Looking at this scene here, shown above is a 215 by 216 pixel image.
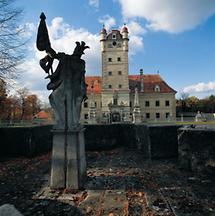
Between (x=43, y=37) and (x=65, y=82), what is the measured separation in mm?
1397

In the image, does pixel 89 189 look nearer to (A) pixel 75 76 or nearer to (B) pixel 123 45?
(A) pixel 75 76

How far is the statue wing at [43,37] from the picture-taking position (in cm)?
574

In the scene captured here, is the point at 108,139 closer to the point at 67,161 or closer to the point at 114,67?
the point at 67,161

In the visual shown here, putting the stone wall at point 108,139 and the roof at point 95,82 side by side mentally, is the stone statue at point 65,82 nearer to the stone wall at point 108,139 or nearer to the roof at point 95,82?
the stone wall at point 108,139

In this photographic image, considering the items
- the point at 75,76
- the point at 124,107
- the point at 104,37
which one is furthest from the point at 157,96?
the point at 75,76

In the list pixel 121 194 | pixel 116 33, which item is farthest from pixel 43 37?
pixel 116 33

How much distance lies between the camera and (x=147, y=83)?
57.9 metres

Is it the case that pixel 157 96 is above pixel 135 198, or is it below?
above

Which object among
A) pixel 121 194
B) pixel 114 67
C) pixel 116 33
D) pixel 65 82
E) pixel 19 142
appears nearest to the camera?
pixel 121 194

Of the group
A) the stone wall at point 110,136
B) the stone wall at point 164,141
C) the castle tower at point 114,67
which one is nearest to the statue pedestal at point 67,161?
the stone wall at point 164,141

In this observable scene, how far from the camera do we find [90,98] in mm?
52000

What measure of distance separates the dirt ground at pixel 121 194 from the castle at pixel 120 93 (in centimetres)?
3898

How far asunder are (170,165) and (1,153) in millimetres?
8799

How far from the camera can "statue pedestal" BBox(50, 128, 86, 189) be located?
5.40 meters
